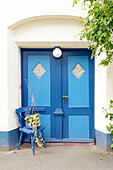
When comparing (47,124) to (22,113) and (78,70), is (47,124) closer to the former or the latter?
(22,113)

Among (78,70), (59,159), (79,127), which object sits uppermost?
(78,70)

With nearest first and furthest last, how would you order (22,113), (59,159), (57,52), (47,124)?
(59,159) < (57,52) < (22,113) < (47,124)

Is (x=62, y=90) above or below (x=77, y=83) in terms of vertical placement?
below

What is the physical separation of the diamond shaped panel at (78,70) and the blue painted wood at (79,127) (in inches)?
40.3

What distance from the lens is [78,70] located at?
11.0ft

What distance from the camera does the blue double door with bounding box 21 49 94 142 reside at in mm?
3352

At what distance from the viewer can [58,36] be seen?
121 inches

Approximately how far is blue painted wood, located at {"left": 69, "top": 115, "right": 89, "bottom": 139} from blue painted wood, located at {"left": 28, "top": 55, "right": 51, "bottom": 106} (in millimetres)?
757

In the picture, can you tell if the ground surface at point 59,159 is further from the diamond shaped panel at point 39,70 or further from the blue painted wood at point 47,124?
the diamond shaped panel at point 39,70

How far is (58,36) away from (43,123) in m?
2.09

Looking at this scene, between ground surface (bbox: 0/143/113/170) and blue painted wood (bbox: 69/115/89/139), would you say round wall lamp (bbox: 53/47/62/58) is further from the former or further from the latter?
ground surface (bbox: 0/143/113/170)

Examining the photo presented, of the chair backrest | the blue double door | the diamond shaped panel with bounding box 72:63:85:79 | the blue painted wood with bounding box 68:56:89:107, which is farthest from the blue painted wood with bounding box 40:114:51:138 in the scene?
the diamond shaped panel with bounding box 72:63:85:79

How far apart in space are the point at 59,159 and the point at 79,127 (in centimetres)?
97

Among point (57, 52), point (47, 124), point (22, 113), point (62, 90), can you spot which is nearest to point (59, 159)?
point (47, 124)
